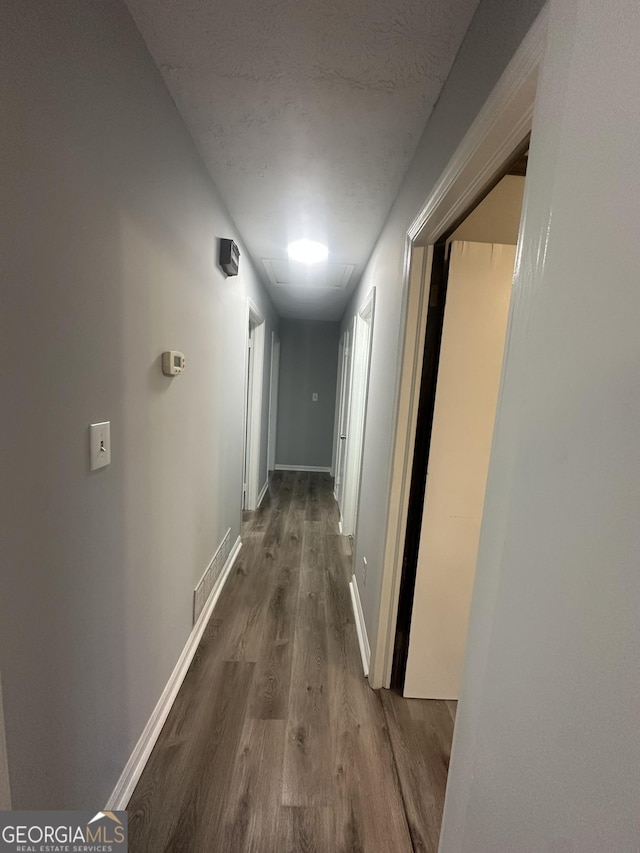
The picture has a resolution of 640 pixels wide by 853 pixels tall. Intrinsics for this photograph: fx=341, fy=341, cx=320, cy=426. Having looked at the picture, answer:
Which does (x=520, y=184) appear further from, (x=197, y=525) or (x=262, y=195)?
(x=197, y=525)

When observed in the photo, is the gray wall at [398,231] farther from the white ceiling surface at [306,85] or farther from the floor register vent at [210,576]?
the floor register vent at [210,576]

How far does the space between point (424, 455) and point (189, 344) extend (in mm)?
1145

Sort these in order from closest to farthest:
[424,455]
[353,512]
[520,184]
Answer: [520,184] → [424,455] → [353,512]

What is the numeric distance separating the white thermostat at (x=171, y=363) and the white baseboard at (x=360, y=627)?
63.2 inches

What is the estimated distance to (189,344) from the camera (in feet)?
4.97

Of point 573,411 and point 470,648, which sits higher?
point 573,411

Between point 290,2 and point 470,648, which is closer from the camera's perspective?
point 470,648

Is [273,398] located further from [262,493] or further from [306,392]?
[262,493]

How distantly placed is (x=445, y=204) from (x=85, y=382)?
1.17 metres

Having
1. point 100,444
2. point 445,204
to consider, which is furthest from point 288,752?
point 445,204

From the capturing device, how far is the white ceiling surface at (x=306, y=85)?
891mm

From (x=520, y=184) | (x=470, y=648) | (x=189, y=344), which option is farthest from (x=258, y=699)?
(x=520, y=184)

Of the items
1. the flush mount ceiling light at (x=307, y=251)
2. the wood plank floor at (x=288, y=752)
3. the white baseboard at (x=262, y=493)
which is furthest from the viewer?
the white baseboard at (x=262, y=493)

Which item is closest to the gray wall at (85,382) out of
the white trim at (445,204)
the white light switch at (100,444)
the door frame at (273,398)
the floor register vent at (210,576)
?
the white light switch at (100,444)
